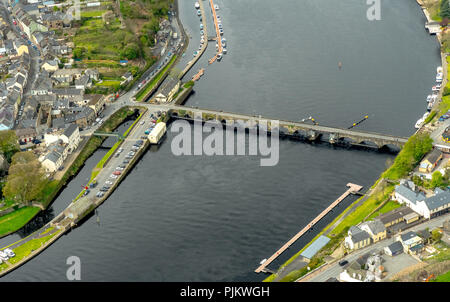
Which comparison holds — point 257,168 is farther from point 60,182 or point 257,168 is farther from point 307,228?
point 60,182

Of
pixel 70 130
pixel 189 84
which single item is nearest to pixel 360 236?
pixel 70 130

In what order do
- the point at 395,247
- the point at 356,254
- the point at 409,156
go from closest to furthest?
1. the point at 395,247
2. the point at 356,254
3. the point at 409,156

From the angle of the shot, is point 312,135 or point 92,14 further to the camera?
point 92,14

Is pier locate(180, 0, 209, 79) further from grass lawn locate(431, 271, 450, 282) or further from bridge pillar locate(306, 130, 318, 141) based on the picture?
grass lawn locate(431, 271, 450, 282)

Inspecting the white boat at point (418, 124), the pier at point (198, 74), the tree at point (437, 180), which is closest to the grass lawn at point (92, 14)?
the pier at point (198, 74)

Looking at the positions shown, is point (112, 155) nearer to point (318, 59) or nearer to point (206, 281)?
point (206, 281)
